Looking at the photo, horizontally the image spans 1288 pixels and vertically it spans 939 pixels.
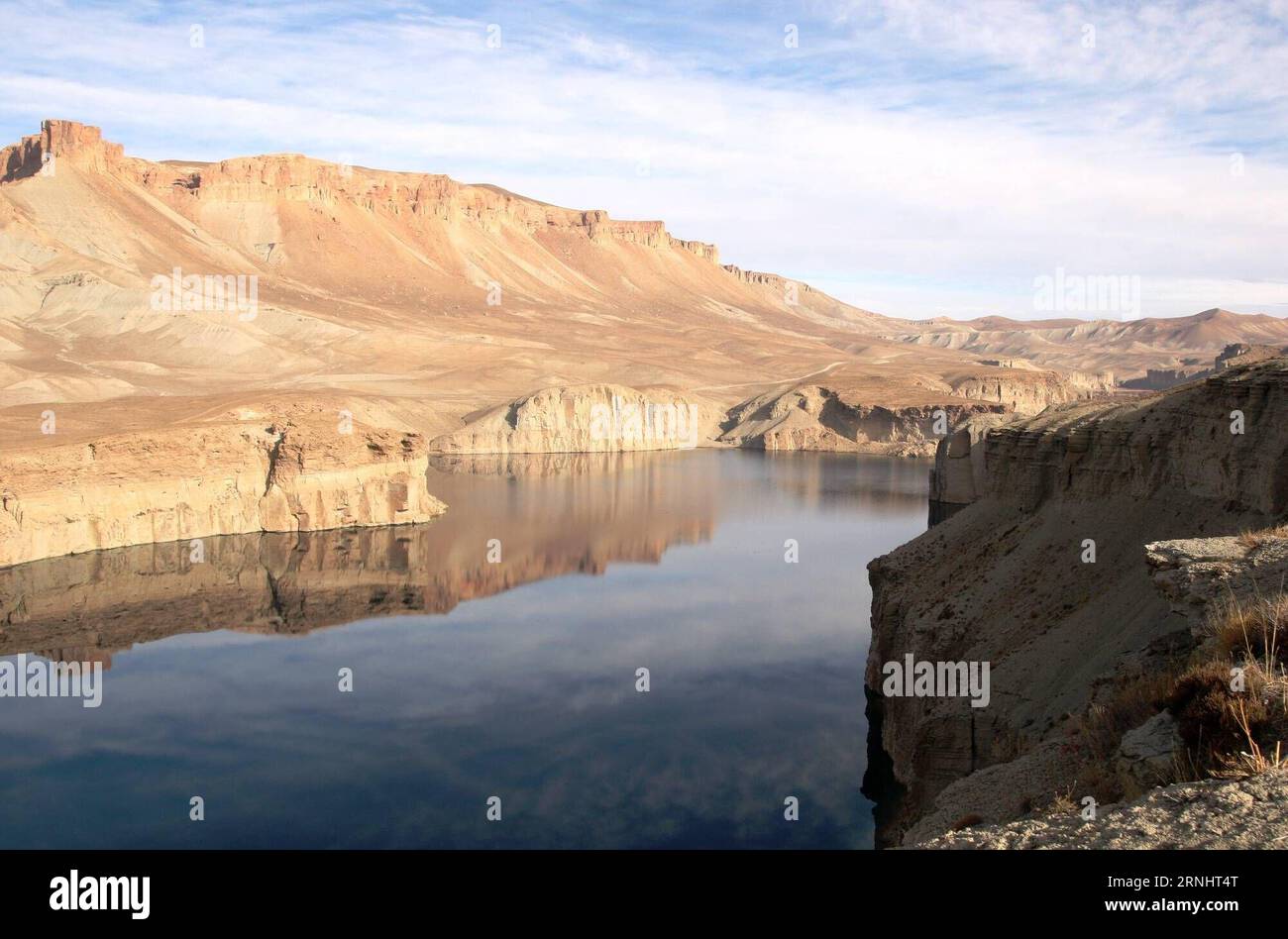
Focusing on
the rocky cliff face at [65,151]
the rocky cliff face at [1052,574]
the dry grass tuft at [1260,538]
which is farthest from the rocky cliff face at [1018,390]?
the rocky cliff face at [65,151]

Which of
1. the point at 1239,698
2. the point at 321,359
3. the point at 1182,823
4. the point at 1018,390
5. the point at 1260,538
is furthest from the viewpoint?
the point at 321,359

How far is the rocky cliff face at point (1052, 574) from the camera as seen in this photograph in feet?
41.2

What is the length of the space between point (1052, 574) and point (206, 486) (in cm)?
3375

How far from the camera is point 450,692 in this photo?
75.9ft

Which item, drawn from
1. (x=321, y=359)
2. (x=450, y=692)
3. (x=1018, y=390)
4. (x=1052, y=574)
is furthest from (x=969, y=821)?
(x=321, y=359)

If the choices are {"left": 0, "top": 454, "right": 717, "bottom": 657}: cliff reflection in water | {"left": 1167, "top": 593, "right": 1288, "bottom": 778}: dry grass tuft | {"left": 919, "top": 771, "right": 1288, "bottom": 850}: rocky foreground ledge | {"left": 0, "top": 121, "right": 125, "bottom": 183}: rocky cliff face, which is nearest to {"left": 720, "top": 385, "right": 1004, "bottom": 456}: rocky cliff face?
{"left": 0, "top": 454, "right": 717, "bottom": 657}: cliff reflection in water

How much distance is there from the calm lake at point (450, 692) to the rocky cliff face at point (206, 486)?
1.28 meters

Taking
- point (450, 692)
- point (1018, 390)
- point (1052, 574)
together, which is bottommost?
point (450, 692)

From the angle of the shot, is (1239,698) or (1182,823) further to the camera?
(1239,698)

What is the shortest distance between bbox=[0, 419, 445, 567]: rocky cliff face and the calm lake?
4.19 ft

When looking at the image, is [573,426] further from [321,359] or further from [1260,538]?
[1260,538]

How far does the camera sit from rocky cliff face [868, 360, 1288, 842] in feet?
41.2

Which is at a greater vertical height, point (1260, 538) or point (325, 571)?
point (1260, 538)
